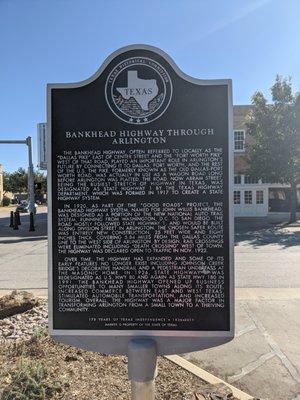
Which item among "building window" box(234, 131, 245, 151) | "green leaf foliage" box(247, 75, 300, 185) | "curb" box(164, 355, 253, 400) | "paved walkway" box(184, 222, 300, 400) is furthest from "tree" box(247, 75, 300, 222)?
"curb" box(164, 355, 253, 400)

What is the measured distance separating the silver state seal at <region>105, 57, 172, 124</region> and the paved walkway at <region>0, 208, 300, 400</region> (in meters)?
2.79

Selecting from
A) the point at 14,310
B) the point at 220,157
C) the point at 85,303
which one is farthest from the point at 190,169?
the point at 14,310

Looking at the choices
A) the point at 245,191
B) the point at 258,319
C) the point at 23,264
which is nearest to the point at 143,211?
the point at 258,319

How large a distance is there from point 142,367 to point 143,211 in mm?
1146

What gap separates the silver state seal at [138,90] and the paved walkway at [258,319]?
279cm

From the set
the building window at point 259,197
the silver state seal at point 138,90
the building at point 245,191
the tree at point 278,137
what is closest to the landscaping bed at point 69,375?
the silver state seal at point 138,90

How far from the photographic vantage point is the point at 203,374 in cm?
430

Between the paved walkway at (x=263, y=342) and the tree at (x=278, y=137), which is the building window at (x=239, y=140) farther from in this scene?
the paved walkway at (x=263, y=342)

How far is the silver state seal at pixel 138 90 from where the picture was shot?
3.33 metres

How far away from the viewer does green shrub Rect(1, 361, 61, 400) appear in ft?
11.7

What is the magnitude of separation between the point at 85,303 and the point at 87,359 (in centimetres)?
133

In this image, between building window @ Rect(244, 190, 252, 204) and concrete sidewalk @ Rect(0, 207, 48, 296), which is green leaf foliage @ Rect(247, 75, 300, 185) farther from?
concrete sidewalk @ Rect(0, 207, 48, 296)

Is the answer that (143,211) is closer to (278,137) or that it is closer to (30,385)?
(30,385)

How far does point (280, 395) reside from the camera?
13.3 ft
